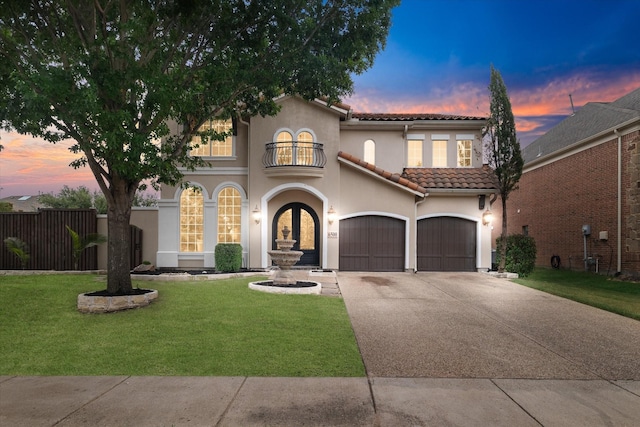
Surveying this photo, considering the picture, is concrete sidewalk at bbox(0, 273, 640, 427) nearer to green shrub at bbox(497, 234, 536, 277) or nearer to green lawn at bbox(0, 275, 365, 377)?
green lawn at bbox(0, 275, 365, 377)

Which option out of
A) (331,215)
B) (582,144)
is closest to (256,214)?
(331,215)

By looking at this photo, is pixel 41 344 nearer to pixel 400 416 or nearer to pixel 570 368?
pixel 400 416

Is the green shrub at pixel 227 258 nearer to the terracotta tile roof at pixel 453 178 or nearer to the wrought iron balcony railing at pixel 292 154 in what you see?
the wrought iron balcony railing at pixel 292 154

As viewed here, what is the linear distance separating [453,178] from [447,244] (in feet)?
9.10

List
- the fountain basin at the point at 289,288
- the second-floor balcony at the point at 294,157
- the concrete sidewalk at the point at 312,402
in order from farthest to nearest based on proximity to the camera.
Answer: the second-floor balcony at the point at 294,157, the fountain basin at the point at 289,288, the concrete sidewalk at the point at 312,402

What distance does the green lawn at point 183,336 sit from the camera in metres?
5.71

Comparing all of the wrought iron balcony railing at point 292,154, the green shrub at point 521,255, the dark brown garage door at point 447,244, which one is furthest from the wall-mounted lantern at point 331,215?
the green shrub at point 521,255

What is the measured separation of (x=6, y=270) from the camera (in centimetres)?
1484

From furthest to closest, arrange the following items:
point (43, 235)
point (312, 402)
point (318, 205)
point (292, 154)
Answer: point (318, 205), point (292, 154), point (43, 235), point (312, 402)

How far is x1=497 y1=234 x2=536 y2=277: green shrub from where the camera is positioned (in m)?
16.3

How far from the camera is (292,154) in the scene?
53.9 feet

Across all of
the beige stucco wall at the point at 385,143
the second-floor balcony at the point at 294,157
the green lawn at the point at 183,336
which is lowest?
the green lawn at the point at 183,336

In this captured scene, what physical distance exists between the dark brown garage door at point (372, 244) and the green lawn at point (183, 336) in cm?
661

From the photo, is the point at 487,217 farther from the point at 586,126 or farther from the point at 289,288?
the point at 289,288
